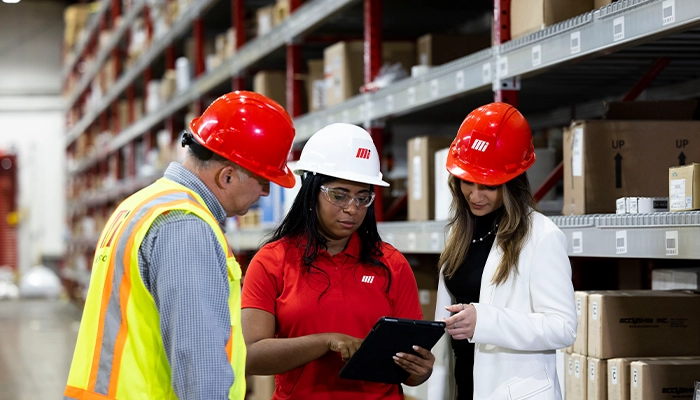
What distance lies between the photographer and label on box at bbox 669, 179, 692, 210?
2799 millimetres

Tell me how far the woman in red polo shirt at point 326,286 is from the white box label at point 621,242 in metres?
0.71

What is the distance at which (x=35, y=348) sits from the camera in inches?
457

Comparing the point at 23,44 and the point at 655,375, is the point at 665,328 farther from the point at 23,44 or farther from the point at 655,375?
the point at 23,44

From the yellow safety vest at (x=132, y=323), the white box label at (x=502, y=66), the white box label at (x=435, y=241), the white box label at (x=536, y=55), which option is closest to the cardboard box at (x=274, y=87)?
the white box label at (x=435, y=241)

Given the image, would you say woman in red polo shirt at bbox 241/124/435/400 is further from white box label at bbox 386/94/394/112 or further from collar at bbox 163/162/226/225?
white box label at bbox 386/94/394/112

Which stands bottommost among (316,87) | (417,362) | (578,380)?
(578,380)

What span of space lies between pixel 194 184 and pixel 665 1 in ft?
4.92

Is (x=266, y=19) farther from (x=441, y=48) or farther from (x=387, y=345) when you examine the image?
(x=387, y=345)

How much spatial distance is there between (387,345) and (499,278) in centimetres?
38

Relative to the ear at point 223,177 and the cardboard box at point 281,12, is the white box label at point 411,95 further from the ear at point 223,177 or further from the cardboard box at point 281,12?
the ear at point 223,177

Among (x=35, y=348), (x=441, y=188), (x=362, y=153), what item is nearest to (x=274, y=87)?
(x=441, y=188)

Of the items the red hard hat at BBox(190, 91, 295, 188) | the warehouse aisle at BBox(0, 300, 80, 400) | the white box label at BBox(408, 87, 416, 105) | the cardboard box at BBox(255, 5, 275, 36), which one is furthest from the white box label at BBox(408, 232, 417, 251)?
the warehouse aisle at BBox(0, 300, 80, 400)

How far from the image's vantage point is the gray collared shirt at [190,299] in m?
2.01

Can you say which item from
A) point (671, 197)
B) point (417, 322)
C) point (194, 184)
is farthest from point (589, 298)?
point (194, 184)
